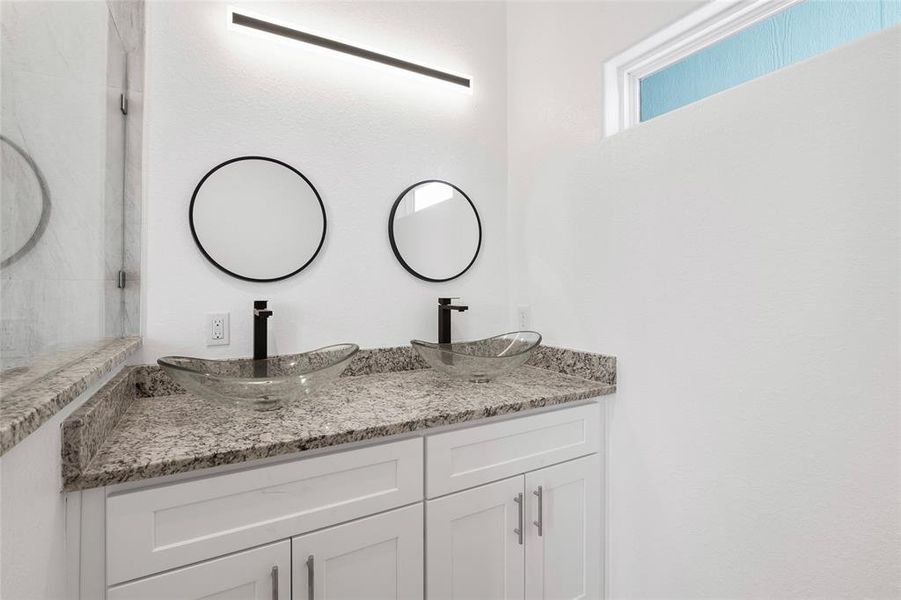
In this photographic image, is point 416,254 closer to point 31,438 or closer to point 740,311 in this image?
point 740,311

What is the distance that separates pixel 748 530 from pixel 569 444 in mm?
525

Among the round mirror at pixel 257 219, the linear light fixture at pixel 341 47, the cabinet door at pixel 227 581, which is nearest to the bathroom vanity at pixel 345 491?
the cabinet door at pixel 227 581

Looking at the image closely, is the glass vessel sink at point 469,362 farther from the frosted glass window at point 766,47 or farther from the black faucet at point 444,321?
the frosted glass window at point 766,47

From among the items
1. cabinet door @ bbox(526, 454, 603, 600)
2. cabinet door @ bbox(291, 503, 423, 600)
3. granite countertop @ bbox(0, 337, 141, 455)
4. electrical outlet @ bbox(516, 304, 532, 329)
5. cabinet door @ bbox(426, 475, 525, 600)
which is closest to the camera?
granite countertop @ bbox(0, 337, 141, 455)

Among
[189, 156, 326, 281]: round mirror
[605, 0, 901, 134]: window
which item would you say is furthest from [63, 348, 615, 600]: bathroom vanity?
[605, 0, 901, 134]: window

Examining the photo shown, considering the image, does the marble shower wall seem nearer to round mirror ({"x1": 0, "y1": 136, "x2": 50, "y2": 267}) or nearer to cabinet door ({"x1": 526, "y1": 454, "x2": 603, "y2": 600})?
round mirror ({"x1": 0, "y1": 136, "x2": 50, "y2": 267})

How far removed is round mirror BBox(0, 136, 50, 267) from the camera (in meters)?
0.61

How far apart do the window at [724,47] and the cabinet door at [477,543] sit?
4.61 ft

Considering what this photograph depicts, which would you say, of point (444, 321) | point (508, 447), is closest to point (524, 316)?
point (444, 321)

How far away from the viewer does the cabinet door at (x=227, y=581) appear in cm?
88

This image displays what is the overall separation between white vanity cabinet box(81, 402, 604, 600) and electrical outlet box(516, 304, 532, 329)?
552mm

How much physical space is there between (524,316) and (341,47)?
1.37 metres

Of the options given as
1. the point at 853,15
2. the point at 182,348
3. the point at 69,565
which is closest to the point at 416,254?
the point at 182,348

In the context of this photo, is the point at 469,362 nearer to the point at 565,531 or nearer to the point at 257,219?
the point at 565,531
